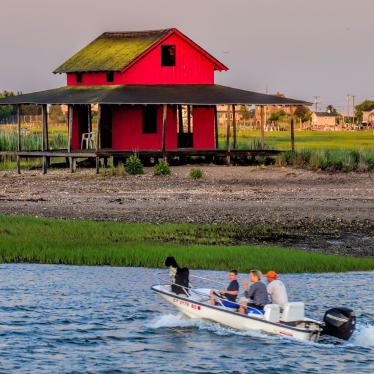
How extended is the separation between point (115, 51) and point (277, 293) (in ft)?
137

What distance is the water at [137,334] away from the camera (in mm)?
21297

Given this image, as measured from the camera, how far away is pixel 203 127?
205ft

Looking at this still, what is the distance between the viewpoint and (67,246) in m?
A: 32.6

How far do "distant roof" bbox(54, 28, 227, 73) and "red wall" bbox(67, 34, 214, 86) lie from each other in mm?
406

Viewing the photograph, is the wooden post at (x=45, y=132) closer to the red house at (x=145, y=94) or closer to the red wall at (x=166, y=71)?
the red house at (x=145, y=94)

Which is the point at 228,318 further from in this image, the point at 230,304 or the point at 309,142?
the point at 309,142

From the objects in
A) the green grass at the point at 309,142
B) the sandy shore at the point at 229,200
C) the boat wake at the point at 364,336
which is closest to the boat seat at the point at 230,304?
the boat wake at the point at 364,336

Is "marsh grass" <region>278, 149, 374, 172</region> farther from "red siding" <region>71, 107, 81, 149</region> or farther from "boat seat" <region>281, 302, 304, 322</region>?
"boat seat" <region>281, 302, 304, 322</region>

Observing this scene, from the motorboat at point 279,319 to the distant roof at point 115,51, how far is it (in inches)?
1467

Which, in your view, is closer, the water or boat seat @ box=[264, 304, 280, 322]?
the water

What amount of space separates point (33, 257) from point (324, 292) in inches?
322

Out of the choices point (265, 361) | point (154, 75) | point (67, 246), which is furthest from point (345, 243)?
point (154, 75)

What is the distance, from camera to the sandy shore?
36.7 metres

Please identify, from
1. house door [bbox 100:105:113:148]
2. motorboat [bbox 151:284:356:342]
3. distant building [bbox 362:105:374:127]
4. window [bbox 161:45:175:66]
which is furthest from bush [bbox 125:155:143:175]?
distant building [bbox 362:105:374:127]
